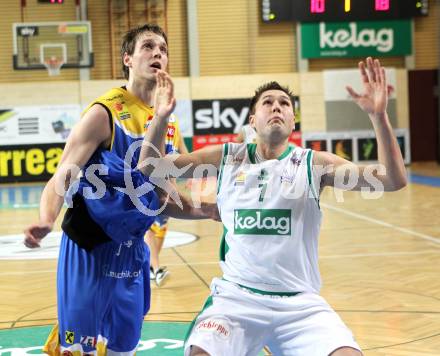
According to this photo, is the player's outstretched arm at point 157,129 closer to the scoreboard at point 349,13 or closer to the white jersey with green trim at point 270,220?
the white jersey with green trim at point 270,220

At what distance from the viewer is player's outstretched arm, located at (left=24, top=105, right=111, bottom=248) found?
3651mm

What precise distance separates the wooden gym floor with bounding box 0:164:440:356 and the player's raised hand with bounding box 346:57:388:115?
219 cm

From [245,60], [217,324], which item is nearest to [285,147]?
[217,324]

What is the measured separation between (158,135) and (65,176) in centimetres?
48

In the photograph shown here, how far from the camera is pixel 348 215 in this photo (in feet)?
42.2

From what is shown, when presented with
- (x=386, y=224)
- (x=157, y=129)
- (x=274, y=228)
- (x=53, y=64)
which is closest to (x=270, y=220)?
(x=274, y=228)

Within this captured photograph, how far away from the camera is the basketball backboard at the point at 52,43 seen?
1959 centimetres

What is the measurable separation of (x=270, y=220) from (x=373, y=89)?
2.59 ft

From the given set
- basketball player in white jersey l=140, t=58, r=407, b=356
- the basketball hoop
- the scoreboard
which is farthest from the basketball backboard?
basketball player in white jersey l=140, t=58, r=407, b=356

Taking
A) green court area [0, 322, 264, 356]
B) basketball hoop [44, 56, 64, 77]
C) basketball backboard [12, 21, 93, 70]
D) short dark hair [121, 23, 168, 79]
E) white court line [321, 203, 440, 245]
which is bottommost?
white court line [321, 203, 440, 245]

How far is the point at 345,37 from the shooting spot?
21875 mm

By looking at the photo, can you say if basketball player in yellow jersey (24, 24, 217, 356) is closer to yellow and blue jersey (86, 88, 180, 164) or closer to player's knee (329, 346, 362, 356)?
yellow and blue jersey (86, 88, 180, 164)

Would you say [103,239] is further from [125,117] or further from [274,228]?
[274,228]

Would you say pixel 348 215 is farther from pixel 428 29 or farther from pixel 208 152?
pixel 428 29
